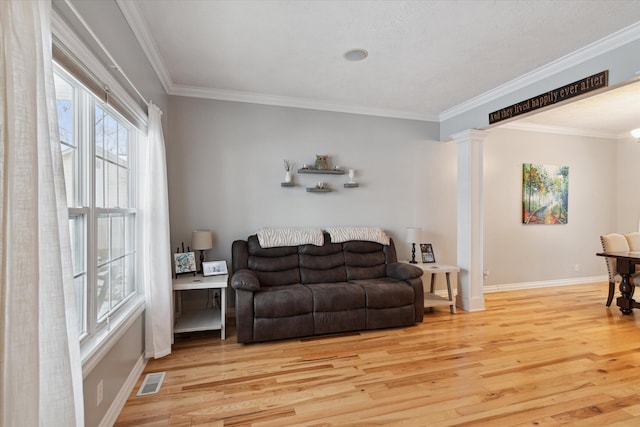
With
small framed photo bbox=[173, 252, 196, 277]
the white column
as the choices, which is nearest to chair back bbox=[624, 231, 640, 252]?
the white column

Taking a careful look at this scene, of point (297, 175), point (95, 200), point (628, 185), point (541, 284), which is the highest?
point (297, 175)

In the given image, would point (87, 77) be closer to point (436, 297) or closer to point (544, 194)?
point (436, 297)

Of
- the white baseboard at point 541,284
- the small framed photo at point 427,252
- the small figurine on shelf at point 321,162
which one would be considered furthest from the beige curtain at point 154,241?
the white baseboard at point 541,284

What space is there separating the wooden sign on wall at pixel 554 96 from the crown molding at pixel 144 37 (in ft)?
12.0

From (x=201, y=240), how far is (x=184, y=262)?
0.30m

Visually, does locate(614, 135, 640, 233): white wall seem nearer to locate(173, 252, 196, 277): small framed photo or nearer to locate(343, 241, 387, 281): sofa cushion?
locate(343, 241, 387, 281): sofa cushion

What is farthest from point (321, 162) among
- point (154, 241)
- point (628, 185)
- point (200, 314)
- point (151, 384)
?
point (628, 185)

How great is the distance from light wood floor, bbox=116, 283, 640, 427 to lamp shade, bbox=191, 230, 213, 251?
0.94 meters

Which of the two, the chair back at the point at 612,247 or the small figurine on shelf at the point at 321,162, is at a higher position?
the small figurine on shelf at the point at 321,162

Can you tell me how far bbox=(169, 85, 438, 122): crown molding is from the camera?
3.70 meters

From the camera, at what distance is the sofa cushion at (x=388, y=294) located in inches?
134

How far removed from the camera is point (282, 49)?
2.78 meters

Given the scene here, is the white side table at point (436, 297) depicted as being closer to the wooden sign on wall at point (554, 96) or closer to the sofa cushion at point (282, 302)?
the sofa cushion at point (282, 302)

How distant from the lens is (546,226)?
5316 millimetres
